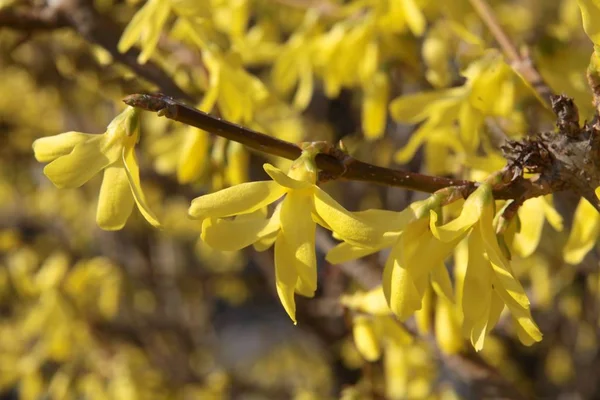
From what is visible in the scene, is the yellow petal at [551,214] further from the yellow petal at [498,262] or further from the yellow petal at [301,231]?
the yellow petal at [301,231]

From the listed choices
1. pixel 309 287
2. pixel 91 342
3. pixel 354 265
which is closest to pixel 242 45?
pixel 354 265

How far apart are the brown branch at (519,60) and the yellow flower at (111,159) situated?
667 mm

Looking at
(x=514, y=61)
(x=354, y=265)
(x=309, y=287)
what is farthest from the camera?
(x=354, y=265)

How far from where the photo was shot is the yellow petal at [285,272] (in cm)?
85

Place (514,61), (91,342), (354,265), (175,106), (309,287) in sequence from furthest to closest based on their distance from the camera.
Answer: (91,342), (354,265), (514,61), (309,287), (175,106)

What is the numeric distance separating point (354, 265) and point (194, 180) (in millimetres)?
450

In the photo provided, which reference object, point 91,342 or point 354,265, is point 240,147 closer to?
point 354,265

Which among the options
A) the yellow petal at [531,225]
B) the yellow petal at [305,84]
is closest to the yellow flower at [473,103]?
the yellow petal at [531,225]

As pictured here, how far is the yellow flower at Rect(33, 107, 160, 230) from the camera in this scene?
886mm

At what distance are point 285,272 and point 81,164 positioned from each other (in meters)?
0.28

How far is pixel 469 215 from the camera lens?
0.84 m

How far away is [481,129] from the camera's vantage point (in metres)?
1.33

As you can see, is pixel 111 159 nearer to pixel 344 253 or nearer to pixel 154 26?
pixel 344 253

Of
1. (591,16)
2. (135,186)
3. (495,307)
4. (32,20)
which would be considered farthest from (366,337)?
(32,20)
